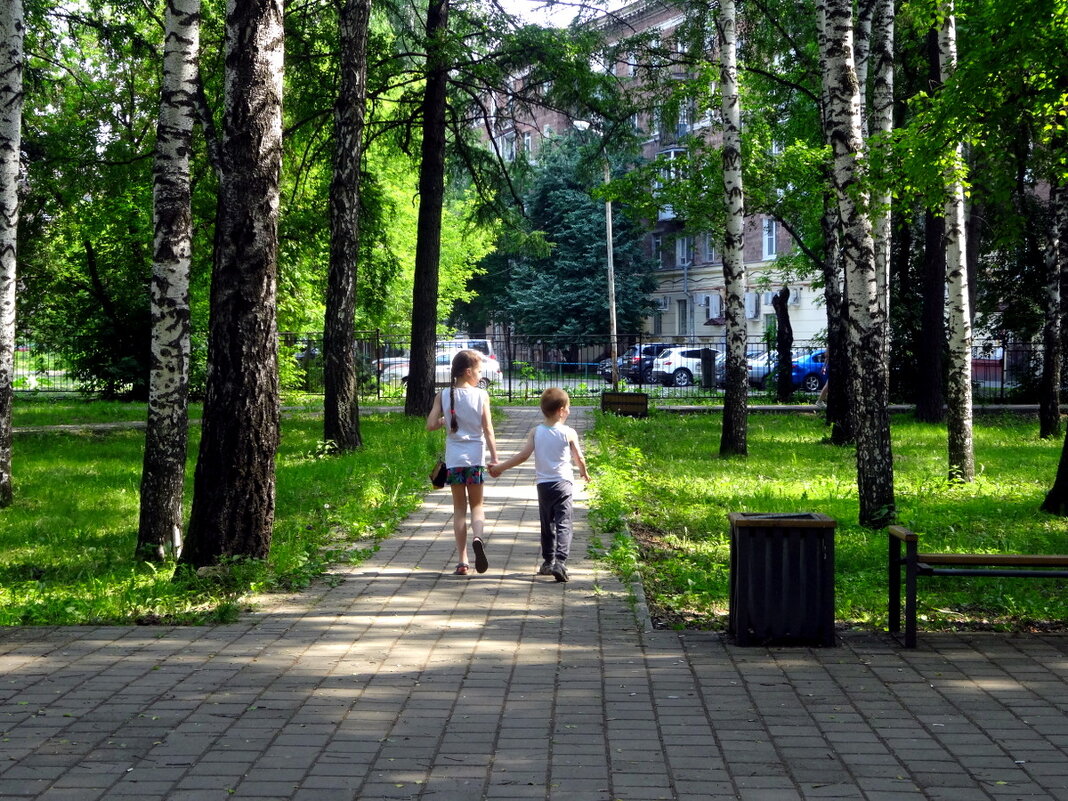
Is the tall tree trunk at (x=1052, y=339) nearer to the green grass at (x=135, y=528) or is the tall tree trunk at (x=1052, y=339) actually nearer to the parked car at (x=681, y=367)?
the green grass at (x=135, y=528)

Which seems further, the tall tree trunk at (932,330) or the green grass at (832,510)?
the tall tree trunk at (932,330)

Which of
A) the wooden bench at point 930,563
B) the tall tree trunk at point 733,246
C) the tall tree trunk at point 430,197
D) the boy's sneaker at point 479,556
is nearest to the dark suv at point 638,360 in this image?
the tall tree trunk at point 430,197

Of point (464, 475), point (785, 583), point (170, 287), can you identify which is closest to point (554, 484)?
point (464, 475)

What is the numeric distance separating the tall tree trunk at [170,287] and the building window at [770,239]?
47.5 metres

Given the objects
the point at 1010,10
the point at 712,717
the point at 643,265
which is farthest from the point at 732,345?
the point at 643,265

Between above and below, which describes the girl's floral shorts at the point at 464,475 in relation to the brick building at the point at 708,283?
below

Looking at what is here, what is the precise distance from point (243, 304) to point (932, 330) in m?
19.9

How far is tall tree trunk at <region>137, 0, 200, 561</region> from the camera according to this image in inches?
396

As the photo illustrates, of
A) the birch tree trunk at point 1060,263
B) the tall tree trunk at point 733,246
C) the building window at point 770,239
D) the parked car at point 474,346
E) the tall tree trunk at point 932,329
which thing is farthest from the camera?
the building window at point 770,239

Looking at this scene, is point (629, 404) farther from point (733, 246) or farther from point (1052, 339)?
point (1052, 339)

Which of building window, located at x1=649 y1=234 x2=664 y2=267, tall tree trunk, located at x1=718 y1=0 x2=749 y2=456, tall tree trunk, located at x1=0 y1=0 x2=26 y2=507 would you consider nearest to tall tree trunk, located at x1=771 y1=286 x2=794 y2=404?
tall tree trunk, located at x1=718 y1=0 x2=749 y2=456

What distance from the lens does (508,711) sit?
19.3ft

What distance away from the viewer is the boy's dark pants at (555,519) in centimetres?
939

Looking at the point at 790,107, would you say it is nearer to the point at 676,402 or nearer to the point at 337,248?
the point at 676,402
